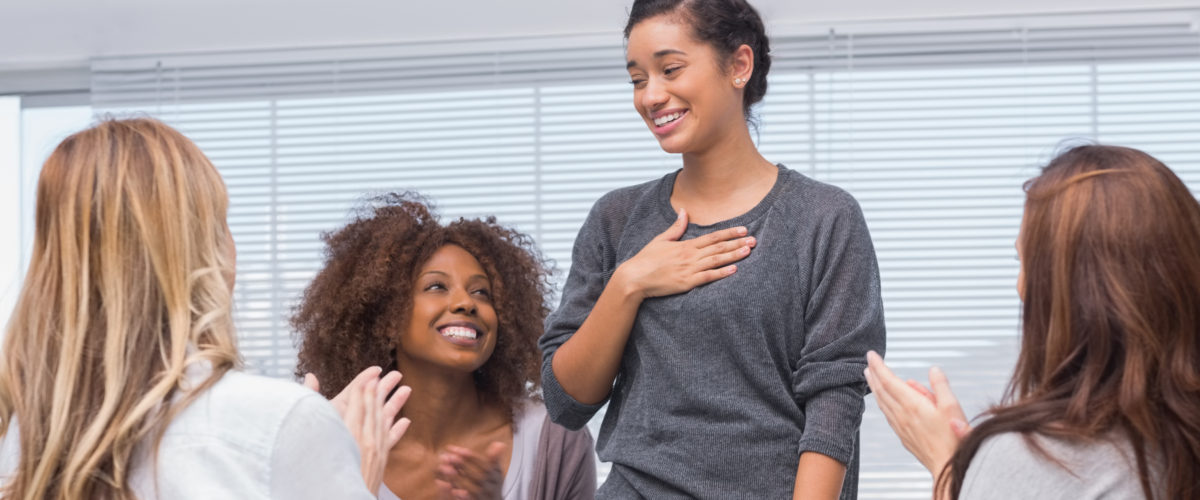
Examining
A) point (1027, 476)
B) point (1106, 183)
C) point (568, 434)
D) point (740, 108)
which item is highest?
point (740, 108)

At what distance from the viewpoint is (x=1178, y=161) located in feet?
11.9

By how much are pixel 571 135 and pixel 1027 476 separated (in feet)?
9.06

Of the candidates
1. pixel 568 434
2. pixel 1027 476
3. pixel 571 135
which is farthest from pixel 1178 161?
pixel 1027 476

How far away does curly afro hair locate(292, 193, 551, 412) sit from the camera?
2379 mm

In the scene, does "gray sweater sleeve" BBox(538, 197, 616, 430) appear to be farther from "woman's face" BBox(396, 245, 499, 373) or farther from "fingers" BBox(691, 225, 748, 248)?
"woman's face" BBox(396, 245, 499, 373)

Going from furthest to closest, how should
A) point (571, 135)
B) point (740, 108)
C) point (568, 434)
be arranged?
point (571, 135) → point (568, 434) → point (740, 108)

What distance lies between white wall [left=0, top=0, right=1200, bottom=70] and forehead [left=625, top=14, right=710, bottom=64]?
5.96ft

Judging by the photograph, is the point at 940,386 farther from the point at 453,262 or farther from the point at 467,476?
the point at 453,262

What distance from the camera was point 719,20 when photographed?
5.42 feet

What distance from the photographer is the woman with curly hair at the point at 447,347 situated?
2.27 meters

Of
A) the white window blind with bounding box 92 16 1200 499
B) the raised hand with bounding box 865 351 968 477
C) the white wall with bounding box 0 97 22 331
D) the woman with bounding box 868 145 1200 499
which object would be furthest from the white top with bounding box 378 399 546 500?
the white wall with bounding box 0 97 22 331

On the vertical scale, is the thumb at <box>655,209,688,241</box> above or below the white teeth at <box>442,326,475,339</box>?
above

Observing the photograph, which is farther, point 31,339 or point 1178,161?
point 1178,161

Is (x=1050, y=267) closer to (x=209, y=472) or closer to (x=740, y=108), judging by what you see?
(x=740, y=108)
